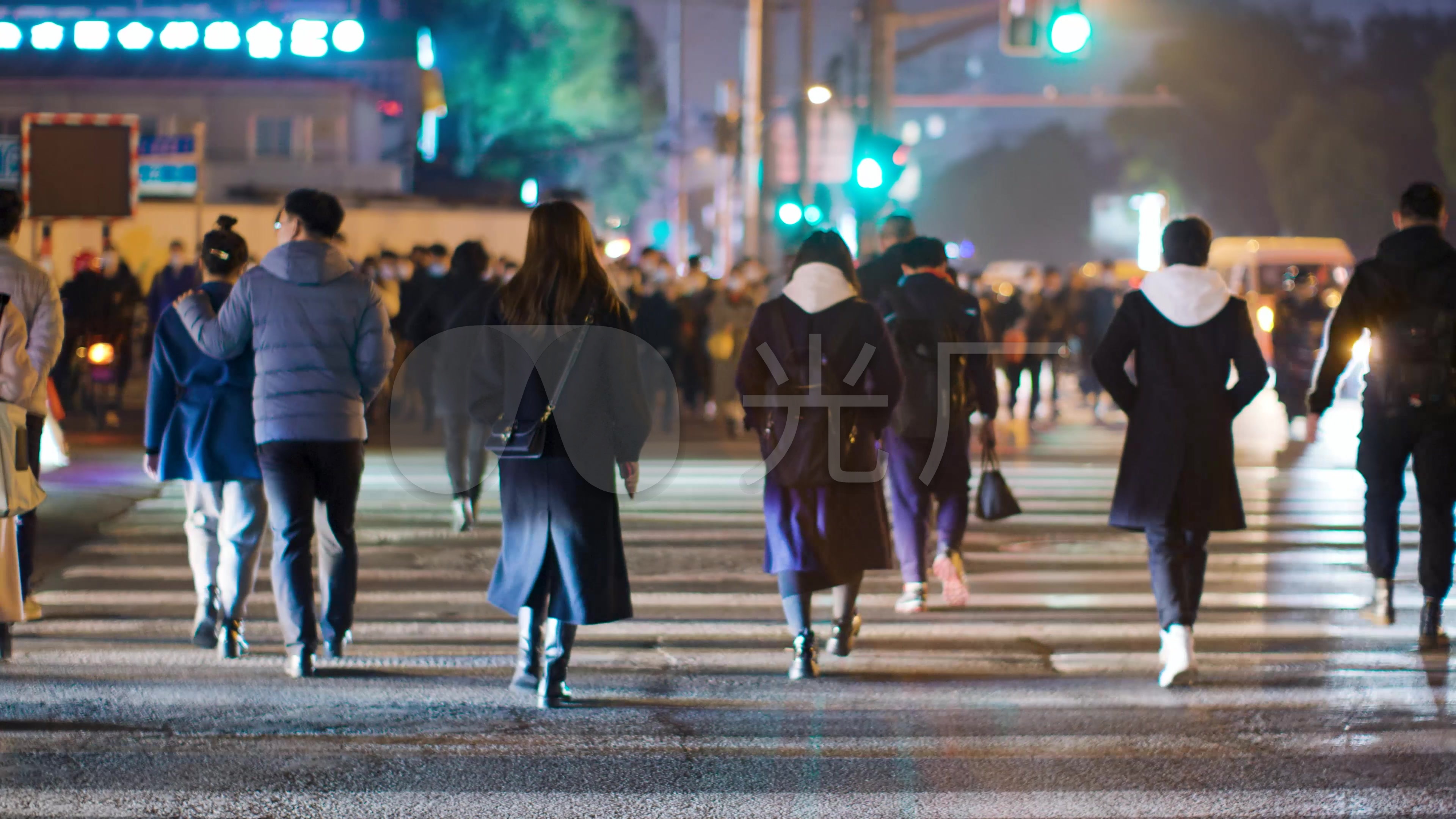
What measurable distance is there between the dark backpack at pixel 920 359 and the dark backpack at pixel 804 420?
146cm

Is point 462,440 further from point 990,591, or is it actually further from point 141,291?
point 141,291

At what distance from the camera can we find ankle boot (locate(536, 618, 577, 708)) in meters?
6.01

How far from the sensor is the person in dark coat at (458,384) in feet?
35.0

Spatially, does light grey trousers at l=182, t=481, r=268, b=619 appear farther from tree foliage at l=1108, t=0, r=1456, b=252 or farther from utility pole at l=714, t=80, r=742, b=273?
tree foliage at l=1108, t=0, r=1456, b=252

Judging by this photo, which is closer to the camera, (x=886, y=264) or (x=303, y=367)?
(x=303, y=367)

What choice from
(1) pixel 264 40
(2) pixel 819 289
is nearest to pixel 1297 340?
(2) pixel 819 289

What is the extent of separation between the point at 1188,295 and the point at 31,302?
440 cm

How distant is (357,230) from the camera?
34.8 m

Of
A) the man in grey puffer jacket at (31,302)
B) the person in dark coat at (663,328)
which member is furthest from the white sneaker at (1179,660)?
the person in dark coat at (663,328)

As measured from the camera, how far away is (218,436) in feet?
21.9

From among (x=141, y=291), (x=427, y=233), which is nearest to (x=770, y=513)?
(x=141, y=291)

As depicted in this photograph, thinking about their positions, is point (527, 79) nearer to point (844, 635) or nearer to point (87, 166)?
point (87, 166)

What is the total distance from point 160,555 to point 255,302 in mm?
3740

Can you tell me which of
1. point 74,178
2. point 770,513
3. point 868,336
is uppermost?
point 74,178
